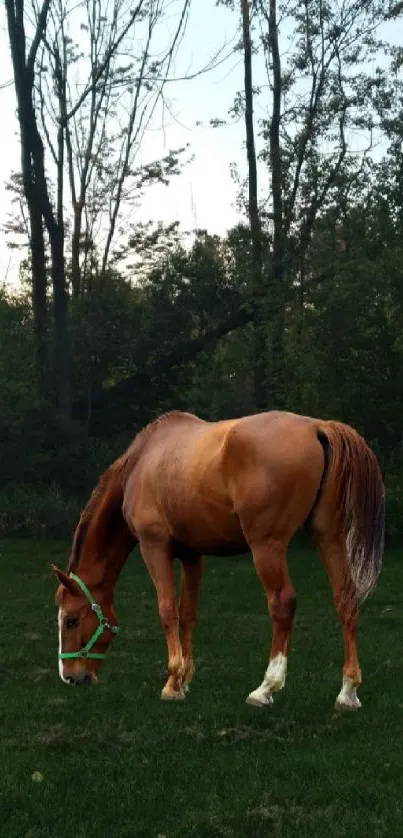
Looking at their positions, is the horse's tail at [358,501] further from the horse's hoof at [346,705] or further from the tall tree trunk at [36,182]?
the tall tree trunk at [36,182]

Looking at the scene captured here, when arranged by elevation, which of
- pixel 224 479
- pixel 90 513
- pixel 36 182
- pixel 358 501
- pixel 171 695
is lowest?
pixel 171 695

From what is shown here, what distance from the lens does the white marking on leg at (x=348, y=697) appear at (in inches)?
197

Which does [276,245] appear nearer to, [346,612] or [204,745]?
[346,612]

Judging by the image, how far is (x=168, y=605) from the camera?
5.50 m

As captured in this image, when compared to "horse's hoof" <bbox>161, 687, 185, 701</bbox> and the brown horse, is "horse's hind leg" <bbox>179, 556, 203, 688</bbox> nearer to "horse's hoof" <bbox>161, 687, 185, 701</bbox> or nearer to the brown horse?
the brown horse

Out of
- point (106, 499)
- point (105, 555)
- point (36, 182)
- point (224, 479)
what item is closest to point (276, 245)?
point (36, 182)

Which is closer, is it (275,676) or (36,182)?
(275,676)

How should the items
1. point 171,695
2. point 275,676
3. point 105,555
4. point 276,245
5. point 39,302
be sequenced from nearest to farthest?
point 275,676, point 171,695, point 105,555, point 276,245, point 39,302

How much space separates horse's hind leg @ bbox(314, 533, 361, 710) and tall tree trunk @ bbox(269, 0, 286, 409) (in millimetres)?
11486

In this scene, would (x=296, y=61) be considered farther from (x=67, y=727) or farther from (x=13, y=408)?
(x=67, y=727)

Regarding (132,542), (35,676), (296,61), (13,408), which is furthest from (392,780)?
(296,61)

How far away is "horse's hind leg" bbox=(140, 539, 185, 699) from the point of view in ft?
17.8

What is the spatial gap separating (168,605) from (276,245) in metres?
14.0

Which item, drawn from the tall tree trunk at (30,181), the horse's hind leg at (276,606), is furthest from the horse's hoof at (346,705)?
the tall tree trunk at (30,181)
